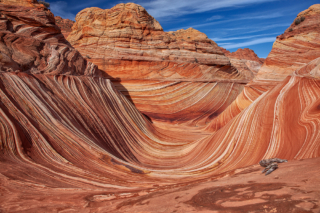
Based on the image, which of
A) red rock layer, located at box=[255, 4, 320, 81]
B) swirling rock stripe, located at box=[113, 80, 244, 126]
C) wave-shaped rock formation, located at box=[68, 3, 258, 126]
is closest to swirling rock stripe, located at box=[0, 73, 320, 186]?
red rock layer, located at box=[255, 4, 320, 81]

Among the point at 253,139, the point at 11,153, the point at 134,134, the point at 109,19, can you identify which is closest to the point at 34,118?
the point at 11,153

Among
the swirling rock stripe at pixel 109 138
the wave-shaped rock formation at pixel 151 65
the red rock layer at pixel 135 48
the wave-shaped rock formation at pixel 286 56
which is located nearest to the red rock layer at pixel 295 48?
the wave-shaped rock formation at pixel 286 56

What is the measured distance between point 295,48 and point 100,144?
29.3 feet

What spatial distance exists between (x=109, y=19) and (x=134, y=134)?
28.9 ft

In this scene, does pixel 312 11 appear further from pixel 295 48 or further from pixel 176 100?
pixel 176 100

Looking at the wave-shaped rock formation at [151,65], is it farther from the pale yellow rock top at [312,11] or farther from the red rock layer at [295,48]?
the pale yellow rock top at [312,11]

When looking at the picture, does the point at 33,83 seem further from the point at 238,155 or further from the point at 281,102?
the point at 281,102

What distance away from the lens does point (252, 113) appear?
19.7ft

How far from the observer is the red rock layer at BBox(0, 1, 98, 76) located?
616 cm

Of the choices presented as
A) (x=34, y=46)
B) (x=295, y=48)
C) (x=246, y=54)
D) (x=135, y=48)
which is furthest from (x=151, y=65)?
(x=246, y=54)

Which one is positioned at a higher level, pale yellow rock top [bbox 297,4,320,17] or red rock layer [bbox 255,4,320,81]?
pale yellow rock top [bbox 297,4,320,17]

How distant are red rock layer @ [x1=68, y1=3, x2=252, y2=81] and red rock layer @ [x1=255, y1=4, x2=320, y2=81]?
4.43 m

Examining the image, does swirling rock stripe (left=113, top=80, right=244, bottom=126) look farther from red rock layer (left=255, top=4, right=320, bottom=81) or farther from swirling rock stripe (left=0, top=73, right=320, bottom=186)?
swirling rock stripe (left=0, top=73, right=320, bottom=186)

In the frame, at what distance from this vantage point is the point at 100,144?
5.55 meters
